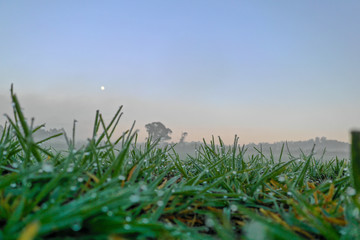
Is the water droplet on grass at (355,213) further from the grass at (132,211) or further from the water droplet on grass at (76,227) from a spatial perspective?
the water droplet on grass at (76,227)

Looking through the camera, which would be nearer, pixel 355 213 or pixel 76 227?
pixel 76 227

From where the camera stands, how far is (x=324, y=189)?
151 cm

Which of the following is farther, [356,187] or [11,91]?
[11,91]

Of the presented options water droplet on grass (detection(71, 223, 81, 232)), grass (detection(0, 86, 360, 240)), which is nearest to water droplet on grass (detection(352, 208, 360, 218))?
grass (detection(0, 86, 360, 240))

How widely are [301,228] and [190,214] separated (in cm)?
49

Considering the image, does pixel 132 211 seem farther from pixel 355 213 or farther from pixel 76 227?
pixel 355 213

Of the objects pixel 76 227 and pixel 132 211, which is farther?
pixel 132 211

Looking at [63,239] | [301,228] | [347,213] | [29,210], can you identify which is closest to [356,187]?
[347,213]

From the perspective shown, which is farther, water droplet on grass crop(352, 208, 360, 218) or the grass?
water droplet on grass crop(352, 208, 360, 218)

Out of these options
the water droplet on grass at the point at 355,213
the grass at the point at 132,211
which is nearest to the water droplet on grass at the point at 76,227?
the grass at the point at 132,211

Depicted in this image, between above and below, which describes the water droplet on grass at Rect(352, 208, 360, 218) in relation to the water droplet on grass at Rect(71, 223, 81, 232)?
below

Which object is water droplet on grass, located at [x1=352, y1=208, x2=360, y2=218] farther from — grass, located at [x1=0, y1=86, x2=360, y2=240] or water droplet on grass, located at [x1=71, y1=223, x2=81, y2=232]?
water droplet on grass, located at [x1=71, y1=223, x2=81, y2=232]

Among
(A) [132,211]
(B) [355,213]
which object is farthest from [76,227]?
(B) [355,213]

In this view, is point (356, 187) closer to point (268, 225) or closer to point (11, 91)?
point (268, 225)
